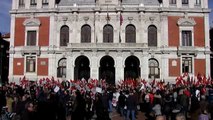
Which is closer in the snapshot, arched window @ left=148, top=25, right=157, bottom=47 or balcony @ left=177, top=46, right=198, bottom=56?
balcony @ left=177, top=46, right=198, bottom=56

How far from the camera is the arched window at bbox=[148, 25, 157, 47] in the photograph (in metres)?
49.6

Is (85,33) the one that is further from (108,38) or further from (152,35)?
(152,35)

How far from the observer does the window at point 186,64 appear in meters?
48.8

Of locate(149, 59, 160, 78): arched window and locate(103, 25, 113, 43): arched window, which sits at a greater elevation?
locate(103, 25, 113, 43): arched window

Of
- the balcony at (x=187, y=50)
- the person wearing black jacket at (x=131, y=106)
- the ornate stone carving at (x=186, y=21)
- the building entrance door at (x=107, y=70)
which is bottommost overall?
the person wearing black jacket at (x=131, y=106)

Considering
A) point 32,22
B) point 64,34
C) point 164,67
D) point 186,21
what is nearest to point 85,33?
point 64,34

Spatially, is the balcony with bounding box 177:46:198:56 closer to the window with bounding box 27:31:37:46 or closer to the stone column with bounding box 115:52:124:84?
the stone column with bounding box 115:52:124:84

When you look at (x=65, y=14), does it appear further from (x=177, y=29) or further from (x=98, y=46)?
(x=177, y=29)

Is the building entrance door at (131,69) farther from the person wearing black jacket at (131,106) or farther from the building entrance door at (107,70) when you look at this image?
the person wearing black jacket at (131,106)

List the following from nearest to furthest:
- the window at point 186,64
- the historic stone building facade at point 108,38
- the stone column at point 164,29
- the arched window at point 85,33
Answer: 1. the historic stone building facade at point 108,38
2. the window at point 186,64
3. the stone column at point 164,29
4. the arched window at point 85,33

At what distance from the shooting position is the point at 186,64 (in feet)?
160

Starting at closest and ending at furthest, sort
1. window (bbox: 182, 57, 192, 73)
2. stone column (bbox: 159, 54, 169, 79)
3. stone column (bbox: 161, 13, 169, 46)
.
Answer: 1. stone column (bbox: 159, 54, 169, 79)
2. window (bbox: 182, 57, 192, 73)
3. stone column (bbox: 161, 13, 169, 46)

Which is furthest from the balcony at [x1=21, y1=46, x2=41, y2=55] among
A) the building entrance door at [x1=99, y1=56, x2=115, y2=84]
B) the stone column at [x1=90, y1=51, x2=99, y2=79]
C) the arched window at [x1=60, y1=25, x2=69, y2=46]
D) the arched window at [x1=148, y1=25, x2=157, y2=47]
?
the arched window at [x1=148, y1=25, x2=157, y2=47]

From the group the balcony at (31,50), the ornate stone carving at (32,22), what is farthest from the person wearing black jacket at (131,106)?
the ornate stone carving at (32,22)
